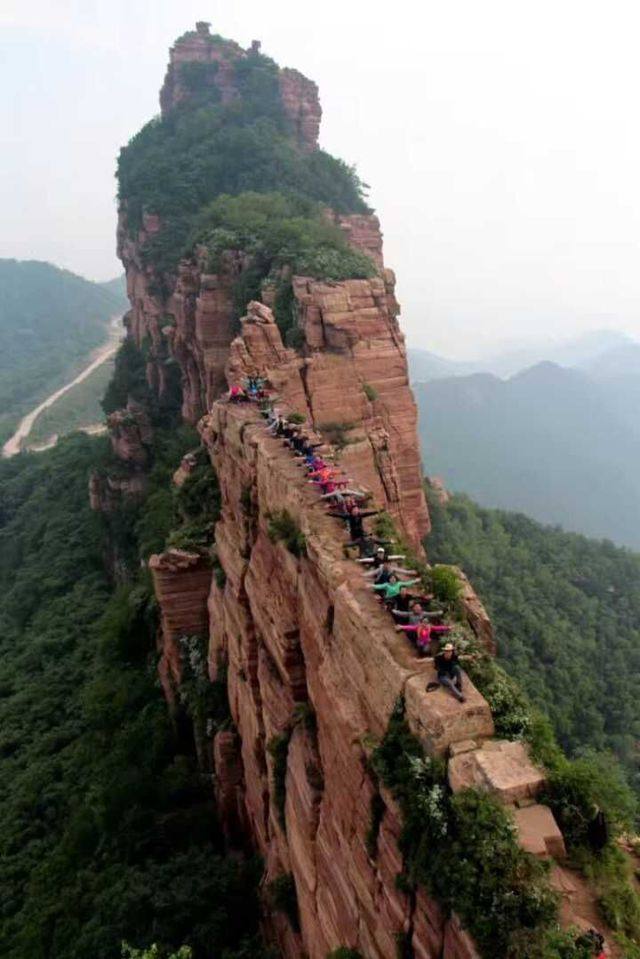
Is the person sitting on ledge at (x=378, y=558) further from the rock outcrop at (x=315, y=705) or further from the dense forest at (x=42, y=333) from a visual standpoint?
the dense forest at (x=42, y=333)

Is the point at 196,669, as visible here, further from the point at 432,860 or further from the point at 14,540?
the point at 14,540

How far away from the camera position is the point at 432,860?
9.09m

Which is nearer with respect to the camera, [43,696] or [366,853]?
[366,853]

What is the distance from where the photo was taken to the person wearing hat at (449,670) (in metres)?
10.1

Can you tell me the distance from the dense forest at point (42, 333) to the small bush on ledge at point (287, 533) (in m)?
98.2

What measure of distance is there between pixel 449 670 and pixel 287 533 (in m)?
6.38

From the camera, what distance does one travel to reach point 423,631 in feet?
36.1

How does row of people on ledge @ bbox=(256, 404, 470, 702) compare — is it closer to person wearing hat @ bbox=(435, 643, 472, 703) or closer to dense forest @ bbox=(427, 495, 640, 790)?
person wearing hat @ bbox=(435, 643, 472, 703)

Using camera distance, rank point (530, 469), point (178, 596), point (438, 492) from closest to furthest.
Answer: point (178, 596), point (438, 492), point (530, 469)

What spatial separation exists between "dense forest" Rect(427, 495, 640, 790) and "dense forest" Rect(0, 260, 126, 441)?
8220 centimetres

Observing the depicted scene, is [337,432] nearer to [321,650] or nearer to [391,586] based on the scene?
[321,650]

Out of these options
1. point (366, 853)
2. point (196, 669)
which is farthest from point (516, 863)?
point (196, 669)

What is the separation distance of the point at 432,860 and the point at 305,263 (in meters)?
32.3

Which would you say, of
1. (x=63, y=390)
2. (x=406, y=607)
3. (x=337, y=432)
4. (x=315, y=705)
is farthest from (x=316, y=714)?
(x=63, y=390)
